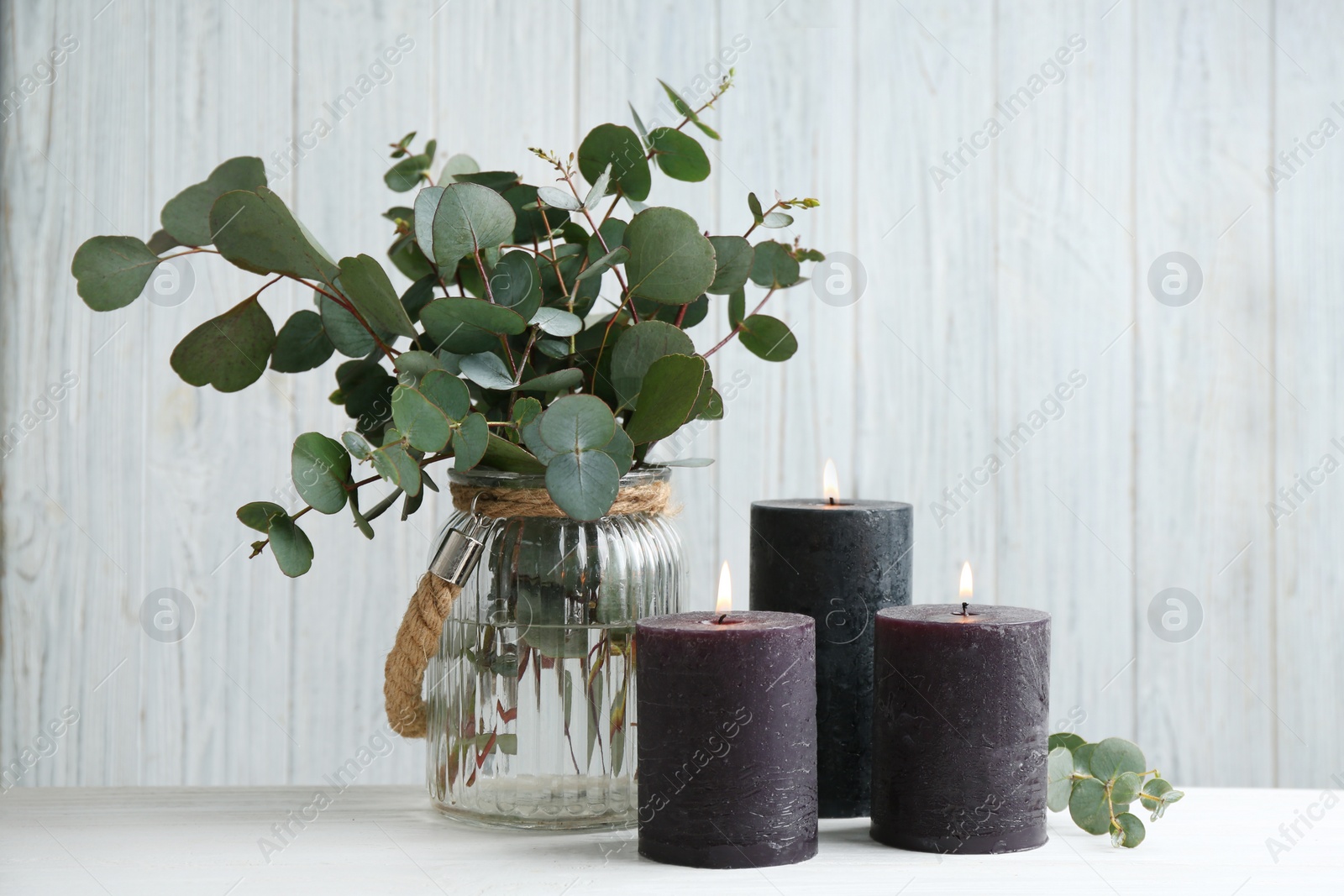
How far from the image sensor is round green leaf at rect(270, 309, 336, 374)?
654mm

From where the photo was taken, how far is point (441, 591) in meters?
0.61

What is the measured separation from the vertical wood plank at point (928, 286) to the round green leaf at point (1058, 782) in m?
0.49

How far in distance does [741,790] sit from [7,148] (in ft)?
3.03

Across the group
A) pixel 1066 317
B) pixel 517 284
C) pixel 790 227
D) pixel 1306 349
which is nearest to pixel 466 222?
pixel 517 284

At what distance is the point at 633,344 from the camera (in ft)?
1.89

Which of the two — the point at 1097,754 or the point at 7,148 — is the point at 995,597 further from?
the point at 7,148

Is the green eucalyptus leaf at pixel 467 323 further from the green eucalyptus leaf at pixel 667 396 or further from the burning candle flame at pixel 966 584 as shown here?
the burning candle flame at pixel 966 584

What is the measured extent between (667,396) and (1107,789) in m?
0.30

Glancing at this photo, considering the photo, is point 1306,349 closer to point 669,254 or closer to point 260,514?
point 669,254

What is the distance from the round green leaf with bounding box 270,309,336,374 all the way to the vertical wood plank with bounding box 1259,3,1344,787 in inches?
35.3

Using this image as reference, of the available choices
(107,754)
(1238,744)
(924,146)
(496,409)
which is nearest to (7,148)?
(107,754)

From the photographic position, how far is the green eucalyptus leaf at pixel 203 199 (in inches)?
23.5

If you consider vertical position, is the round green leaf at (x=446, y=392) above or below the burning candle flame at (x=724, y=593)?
above

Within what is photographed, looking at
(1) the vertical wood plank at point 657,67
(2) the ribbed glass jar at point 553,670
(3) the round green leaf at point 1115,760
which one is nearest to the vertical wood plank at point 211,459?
(1) the vertical wood plank at point 657,67
